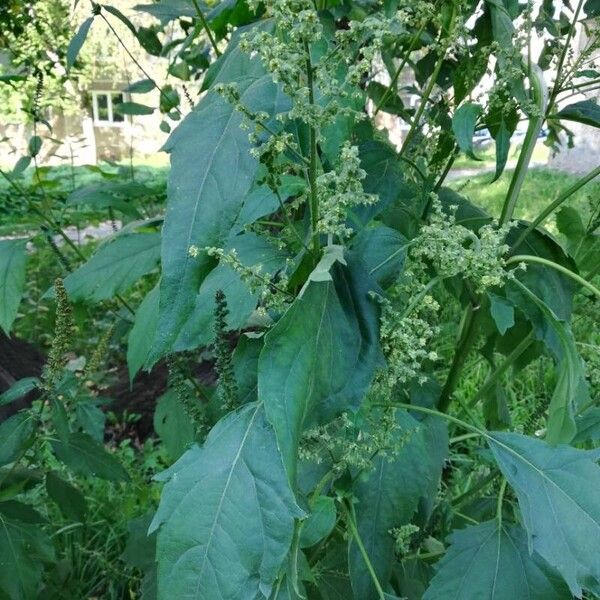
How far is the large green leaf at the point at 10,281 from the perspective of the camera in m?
1.24

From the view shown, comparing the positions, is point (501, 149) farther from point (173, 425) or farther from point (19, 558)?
point (19, 558)

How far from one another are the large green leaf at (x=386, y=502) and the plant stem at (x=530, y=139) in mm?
346

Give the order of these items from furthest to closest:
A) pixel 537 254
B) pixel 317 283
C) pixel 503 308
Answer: pixel 537 254, pixel 503 308, pixel 317 283

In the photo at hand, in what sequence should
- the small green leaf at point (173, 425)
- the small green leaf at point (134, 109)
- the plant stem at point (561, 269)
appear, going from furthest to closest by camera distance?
the small green leaf at point (134, 109)
the small green leaf at point (173, 425)
the plant stem at point (561, 269)

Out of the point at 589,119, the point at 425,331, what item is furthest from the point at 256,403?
the point at 589,119

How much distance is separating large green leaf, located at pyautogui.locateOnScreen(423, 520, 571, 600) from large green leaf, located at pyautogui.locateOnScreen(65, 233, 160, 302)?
1.99ft

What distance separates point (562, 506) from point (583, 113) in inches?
23.6

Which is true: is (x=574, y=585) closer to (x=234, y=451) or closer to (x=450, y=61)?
(x=234, y=451)

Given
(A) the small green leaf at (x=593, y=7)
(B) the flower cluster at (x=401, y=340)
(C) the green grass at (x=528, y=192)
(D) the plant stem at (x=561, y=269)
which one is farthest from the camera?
(C) the green grass at (x=528, y=192)

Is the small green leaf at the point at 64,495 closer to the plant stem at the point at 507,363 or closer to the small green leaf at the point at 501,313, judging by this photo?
the plant stem at the point at 507,363

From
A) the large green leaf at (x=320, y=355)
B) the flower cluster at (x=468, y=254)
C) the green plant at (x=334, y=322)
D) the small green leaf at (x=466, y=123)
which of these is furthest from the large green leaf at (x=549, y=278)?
the large green leaf at (x=320, y=355)

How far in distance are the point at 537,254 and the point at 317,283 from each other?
551 millimetres

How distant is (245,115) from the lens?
26.8 inches

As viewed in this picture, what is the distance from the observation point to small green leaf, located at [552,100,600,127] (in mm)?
1084
